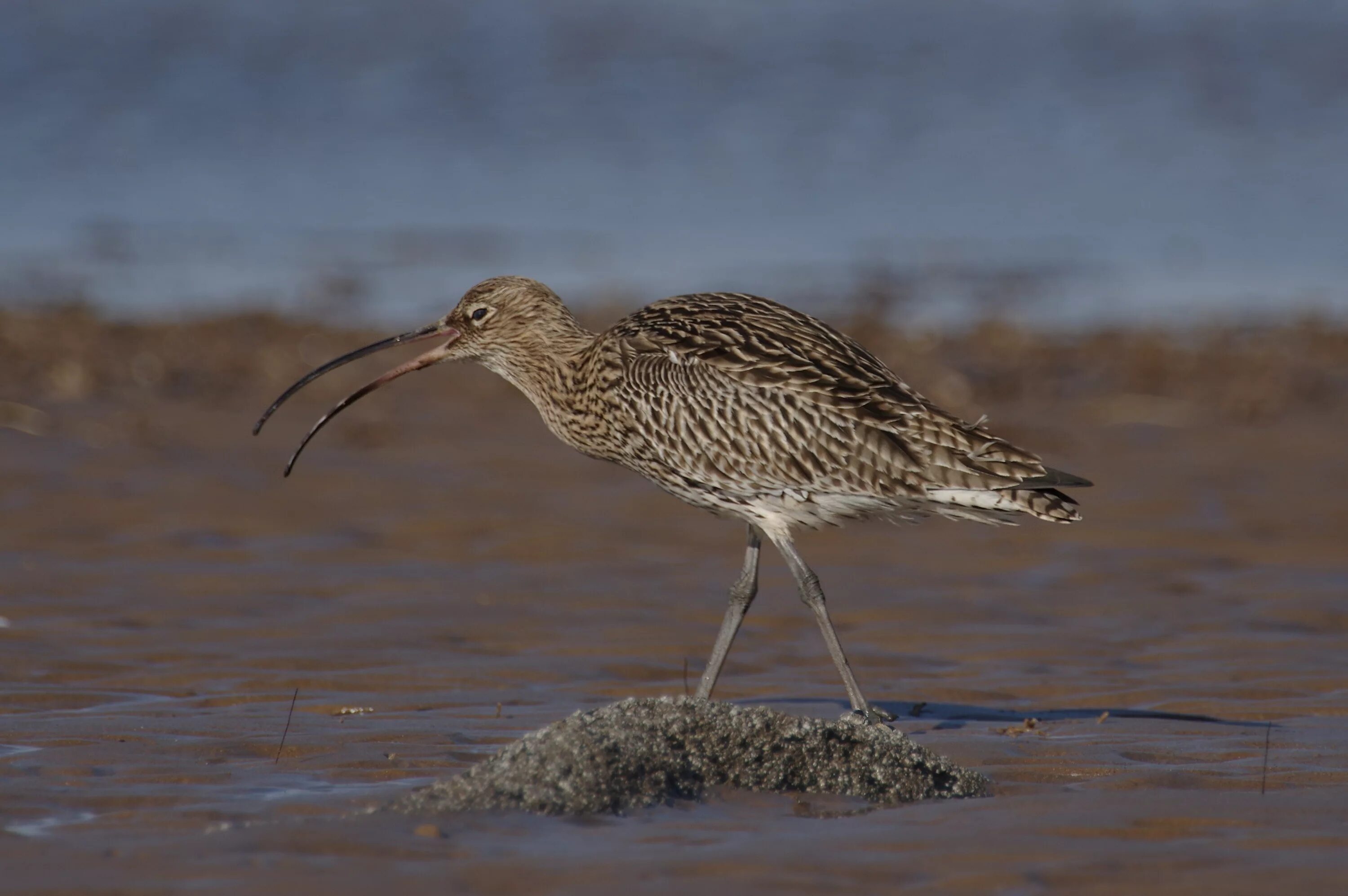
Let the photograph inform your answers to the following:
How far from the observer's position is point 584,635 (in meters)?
7.36

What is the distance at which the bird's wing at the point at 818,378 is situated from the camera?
20.4ft

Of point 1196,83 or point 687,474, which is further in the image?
point 1196,83

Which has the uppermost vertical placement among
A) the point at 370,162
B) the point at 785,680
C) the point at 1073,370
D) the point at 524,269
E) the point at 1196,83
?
the point at 1196,83

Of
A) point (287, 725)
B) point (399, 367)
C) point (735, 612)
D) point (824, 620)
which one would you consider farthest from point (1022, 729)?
point (399, 367)

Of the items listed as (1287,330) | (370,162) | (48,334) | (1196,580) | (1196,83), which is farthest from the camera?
(1196,83)

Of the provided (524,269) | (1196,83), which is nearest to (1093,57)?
(1196,83)

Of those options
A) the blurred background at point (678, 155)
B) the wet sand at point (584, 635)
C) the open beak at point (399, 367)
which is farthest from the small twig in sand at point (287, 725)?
the blurred background at point (678, 155)

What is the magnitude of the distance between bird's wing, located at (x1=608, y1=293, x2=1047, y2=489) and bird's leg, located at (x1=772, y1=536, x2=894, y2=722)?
0.43 metres

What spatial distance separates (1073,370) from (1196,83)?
1275cm

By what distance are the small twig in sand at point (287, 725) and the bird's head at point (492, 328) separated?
4.16 ft

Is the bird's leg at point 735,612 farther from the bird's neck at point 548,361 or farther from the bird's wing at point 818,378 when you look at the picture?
the bird's neck at point 548,361

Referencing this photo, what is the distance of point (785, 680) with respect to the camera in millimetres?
6855

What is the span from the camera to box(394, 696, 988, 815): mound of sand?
4469mm

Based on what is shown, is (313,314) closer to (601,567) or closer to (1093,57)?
(601,567)
